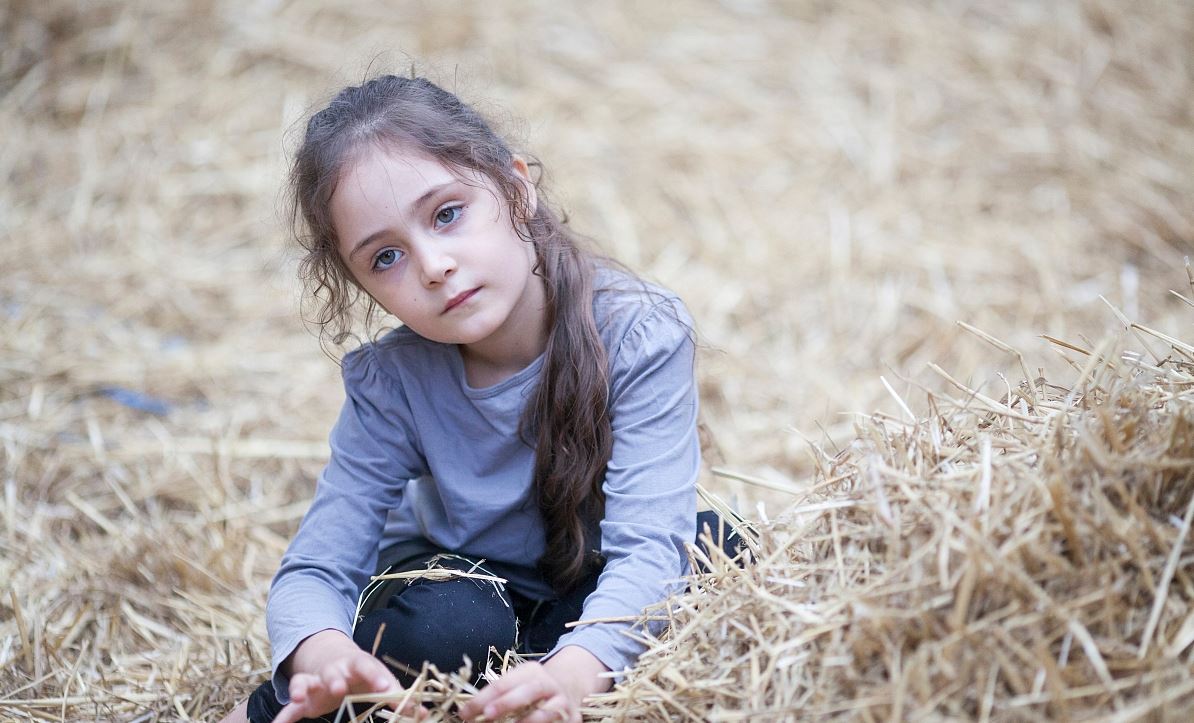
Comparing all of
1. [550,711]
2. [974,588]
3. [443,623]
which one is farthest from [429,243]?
[974,588]

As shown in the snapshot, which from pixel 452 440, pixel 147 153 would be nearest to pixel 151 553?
pixel 452 440

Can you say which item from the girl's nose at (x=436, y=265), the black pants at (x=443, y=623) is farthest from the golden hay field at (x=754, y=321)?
the girl's nose at (x=436, y=265)

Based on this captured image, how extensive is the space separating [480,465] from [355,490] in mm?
224

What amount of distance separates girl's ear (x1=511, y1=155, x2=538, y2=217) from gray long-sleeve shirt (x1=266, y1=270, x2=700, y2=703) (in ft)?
0.62

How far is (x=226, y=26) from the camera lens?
4.83 metres

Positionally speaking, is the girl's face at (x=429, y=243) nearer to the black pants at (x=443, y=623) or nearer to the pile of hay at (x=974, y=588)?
the black pants at (x=443, y=623)

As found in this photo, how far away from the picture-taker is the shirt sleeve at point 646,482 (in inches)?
64.5

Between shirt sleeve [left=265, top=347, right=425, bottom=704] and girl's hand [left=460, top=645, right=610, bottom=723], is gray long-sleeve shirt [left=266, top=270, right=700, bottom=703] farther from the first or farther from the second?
girl's hand [left=460, top=645, right=610, bottom=723]

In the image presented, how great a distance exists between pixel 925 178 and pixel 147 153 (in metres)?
3.20

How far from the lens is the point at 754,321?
3729mm

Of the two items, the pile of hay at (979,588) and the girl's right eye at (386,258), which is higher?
the girl's right eye at (386,258)

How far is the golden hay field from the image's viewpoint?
4.42 feet

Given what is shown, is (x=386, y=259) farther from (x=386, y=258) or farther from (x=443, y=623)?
(x=443, y=623)

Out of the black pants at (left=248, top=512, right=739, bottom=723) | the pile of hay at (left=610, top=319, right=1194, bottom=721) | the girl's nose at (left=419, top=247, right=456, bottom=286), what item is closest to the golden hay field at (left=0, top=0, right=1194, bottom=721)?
the pile of hay at (left=610, top=319, right=1194, bottom=721)
